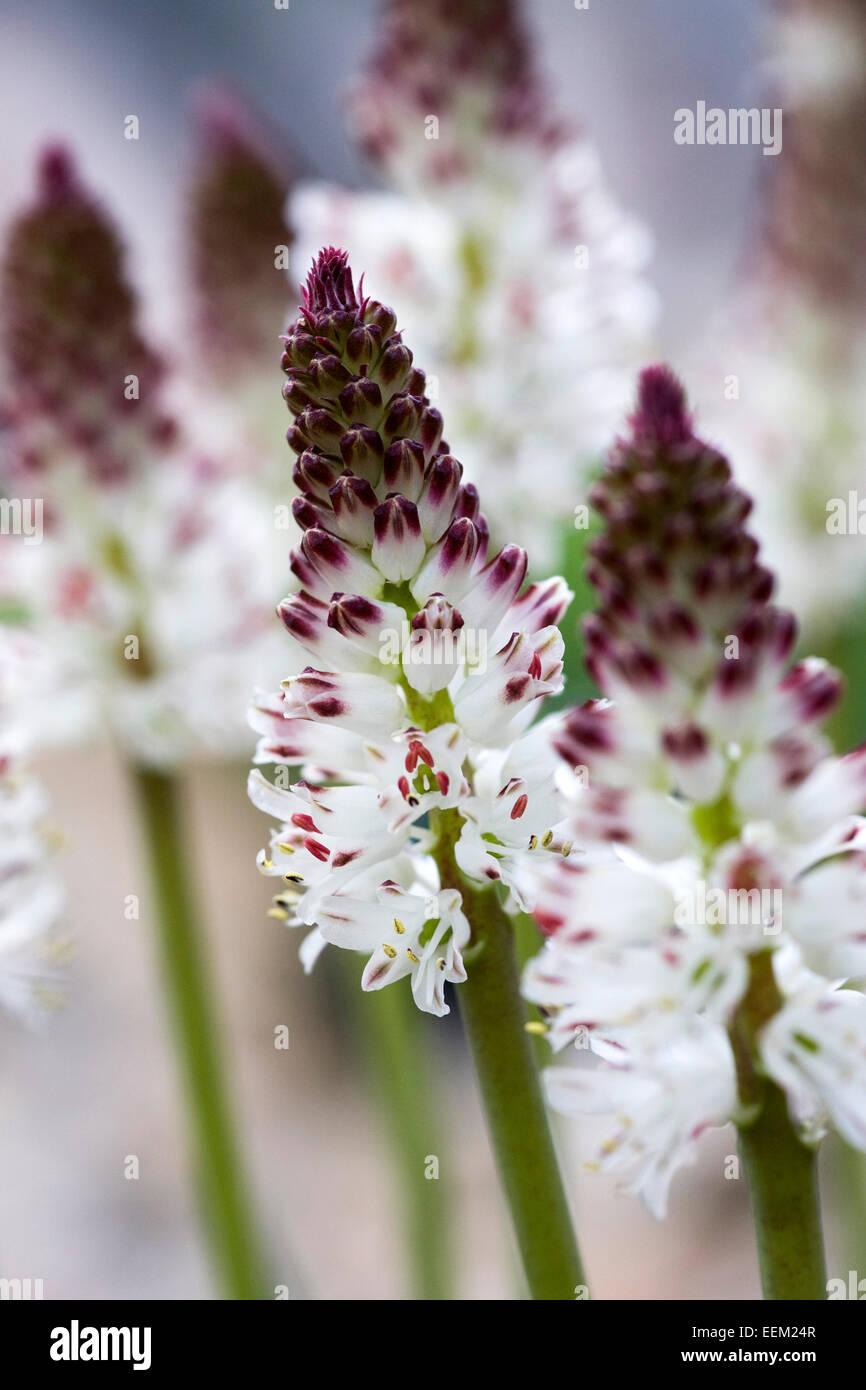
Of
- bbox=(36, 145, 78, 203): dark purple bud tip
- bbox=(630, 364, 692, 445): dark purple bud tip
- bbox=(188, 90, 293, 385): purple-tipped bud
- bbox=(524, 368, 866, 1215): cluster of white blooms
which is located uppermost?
bbox=(188, 90, 293, 385): purple-tipped bud

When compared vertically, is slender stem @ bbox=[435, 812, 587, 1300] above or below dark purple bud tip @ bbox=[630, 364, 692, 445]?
below

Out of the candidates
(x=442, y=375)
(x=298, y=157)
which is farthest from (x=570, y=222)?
(x=298, y=157)

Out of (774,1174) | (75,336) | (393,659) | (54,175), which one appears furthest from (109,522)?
(774,1174)

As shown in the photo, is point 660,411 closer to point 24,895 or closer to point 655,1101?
point 655,1101

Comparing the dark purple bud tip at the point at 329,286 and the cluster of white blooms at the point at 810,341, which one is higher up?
the cluster of white blooms at the point at 810,341

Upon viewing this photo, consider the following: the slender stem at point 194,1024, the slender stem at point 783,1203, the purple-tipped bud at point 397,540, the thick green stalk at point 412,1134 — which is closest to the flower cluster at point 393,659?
the purple-tipped bud at point 397,540

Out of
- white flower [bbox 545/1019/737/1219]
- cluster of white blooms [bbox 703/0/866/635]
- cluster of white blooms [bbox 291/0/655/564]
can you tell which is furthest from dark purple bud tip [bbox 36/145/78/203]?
white flower [bbox 545/1019/737/1219]

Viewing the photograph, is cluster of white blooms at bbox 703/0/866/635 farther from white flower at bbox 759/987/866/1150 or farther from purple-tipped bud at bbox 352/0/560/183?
white flower at bbox 759/987/866/1150

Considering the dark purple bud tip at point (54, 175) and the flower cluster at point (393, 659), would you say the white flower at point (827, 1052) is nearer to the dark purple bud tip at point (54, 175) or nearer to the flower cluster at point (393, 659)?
the flower cluster at point (393, 659)
